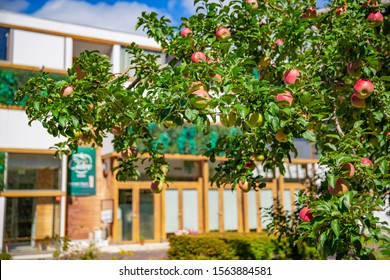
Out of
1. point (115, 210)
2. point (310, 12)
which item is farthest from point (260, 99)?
point (115, 210)

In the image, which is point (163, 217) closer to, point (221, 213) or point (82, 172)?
point (221, 213)

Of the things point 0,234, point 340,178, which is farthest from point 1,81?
point 340,178

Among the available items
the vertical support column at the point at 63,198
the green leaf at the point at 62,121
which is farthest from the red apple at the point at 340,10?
the vertical support column at the point at 63,198

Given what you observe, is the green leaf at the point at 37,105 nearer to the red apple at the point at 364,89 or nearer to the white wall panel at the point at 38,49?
the red apple at the point at 364,89

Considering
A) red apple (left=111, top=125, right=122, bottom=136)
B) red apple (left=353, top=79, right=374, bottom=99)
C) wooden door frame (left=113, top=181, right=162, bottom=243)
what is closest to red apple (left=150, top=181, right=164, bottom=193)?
red apple (left=111, top=125, right=122, bottom=136)

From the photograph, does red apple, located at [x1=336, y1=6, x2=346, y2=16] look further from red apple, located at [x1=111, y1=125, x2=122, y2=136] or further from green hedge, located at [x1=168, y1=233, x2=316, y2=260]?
green hedge, located at [x1=168, y1=233, x2=316, y2=260]

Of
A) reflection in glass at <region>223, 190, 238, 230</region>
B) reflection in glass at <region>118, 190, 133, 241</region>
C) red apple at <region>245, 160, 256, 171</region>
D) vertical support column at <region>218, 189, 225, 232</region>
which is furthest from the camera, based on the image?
reflection in glass at <region>223, 190, 238, 230</region>

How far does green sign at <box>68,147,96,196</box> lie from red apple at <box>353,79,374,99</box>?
13.1m

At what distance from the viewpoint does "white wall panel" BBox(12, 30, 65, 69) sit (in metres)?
14.1

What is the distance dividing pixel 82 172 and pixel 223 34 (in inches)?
501

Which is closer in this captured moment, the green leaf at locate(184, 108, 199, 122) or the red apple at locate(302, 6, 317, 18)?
the green leaf at locate(184, 108, 199, 122)

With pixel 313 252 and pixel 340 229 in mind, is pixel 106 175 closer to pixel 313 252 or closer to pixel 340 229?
pixel 313 252

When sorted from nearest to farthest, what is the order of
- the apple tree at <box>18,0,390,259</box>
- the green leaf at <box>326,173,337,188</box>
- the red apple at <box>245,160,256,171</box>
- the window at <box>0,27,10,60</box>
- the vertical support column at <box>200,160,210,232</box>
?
the apple tree at <box>18,0,390,259</box> < the green leaf at <box>326,173,337,188</box> < the red apple at <box>245,160,256,171</box> < the window at <box>0,27,10,60</box> < the vertical support column at <box>200,160,210,232</box>

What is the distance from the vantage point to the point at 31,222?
14273 mm
